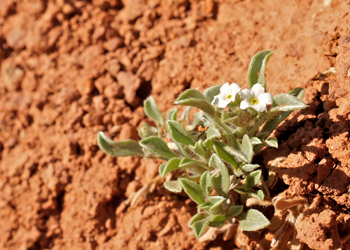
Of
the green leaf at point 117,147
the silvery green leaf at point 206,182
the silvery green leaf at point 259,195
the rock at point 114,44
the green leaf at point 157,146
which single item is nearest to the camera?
the silvery green leaf at point 259,195

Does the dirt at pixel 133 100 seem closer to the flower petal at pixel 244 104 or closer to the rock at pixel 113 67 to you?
the rock at pixel 113 67

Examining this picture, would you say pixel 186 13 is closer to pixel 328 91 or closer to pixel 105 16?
pixel 105 16

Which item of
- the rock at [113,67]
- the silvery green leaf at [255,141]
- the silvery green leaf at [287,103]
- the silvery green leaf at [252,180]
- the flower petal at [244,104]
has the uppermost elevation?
the flower petal at [244,104]

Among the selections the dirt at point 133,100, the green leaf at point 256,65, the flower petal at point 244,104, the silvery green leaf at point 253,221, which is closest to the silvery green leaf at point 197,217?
the silvery green leaf at point 253,221

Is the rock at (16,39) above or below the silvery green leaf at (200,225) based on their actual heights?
above

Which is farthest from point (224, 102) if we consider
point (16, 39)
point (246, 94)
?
point (16, 39)

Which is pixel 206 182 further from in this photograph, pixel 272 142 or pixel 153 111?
pixel 153 111

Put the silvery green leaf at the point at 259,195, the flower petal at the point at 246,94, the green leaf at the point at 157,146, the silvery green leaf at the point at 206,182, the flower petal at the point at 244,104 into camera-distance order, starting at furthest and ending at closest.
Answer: the green leaf at the point at 157,146 → the silvery green leaf at the point at 206,182 → the silvery green leaf at the point at 259,195 → the flower petal at the point at 246,94 → the flower petal at the point at 244,104
